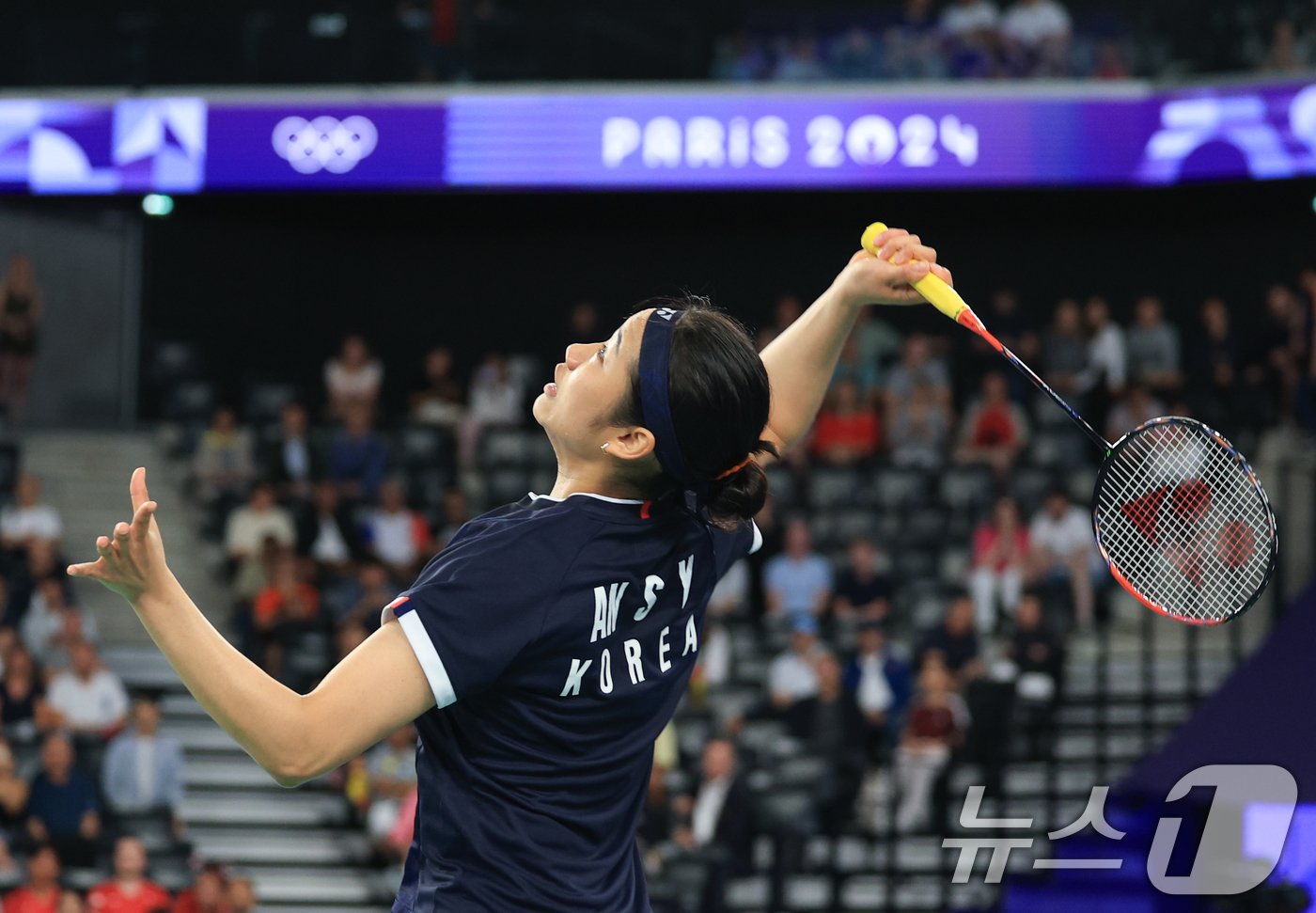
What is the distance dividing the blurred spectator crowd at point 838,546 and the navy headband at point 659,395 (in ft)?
22.3

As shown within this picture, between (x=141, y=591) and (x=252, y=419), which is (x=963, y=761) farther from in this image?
(x=141, y=591)

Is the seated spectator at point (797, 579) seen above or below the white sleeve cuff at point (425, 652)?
below

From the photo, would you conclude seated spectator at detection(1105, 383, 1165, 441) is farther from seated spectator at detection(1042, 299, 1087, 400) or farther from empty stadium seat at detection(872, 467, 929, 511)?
empty stadium seat at detection(872, 467, 929, 511)

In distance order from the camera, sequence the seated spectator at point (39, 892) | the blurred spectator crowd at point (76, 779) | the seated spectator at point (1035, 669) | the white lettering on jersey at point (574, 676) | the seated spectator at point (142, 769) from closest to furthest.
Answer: the white lettering on jersey at point (574, 676) < the seated spectator at point (39, 892) < the blurred spectator crowd at point (76, 779) < the seated spectator at point (1035, 669) < the seated spectator at point (142, 769)

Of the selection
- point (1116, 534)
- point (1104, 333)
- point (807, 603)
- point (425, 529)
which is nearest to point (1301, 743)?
point (807, 603)

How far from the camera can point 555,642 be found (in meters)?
2.44

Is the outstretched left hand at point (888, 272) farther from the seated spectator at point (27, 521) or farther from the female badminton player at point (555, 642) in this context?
the seated spectator at point (27, 521)

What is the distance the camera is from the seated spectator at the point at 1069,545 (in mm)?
11516

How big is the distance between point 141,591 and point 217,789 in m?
9.80

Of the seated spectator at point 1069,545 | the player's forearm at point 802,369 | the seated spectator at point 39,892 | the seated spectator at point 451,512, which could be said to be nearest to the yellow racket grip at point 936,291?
the player's forearm at point 802,369

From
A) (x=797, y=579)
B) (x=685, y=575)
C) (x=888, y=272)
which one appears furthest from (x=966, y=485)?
(x=685, y=575)

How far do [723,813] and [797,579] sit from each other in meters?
2.48

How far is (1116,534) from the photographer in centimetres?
340

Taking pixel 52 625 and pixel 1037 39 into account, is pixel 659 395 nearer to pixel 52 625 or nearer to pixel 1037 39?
pixel 52 625
